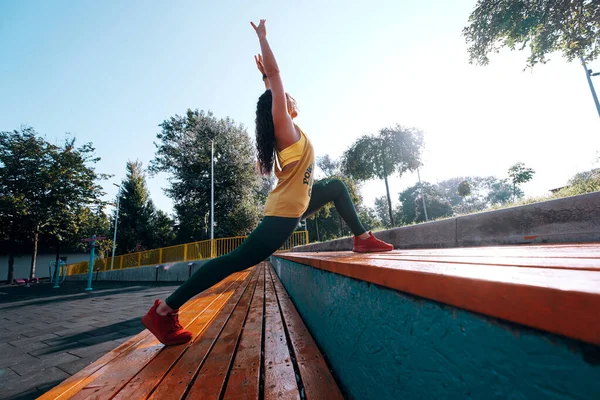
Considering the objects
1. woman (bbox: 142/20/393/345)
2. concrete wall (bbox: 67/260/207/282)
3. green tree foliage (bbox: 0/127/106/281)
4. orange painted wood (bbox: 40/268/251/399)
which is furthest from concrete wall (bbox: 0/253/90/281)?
woman (bbox: 142/20/393/345)

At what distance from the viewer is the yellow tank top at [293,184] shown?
1596mm

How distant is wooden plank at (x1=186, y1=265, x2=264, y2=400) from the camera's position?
3.67ft

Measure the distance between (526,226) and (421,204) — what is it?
5064 cm

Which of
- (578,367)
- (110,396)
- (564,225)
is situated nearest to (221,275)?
(110,396)

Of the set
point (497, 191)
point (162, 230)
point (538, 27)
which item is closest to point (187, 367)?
point (538, 27)

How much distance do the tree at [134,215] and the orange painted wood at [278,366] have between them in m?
30.9

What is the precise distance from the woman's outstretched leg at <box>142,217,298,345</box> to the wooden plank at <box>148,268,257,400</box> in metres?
0.19

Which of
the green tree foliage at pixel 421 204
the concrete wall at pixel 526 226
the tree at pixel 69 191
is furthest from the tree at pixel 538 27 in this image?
the green tree foliage at pixel 421 204

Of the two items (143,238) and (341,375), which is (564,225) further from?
(143,238)

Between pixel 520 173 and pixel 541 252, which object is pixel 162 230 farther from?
pixel 520 173

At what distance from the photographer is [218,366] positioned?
53.5 inches

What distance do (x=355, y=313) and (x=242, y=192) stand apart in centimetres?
2239

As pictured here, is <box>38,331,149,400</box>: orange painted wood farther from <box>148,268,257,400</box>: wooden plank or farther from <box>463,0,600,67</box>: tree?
<box>463,0,600,67</box>: tree

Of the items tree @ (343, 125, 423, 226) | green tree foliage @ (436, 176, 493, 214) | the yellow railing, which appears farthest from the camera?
green tree foliage @ (436, 176, 493, 214)
